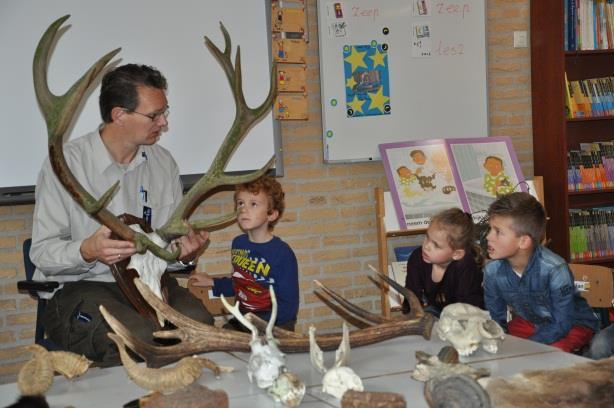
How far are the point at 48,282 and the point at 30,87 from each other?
4.21 ft

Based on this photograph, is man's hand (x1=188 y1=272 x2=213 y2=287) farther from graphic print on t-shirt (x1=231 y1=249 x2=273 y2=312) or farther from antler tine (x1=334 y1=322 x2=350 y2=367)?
antler tine (x1=334 y1=322 x2=350 y2=367)

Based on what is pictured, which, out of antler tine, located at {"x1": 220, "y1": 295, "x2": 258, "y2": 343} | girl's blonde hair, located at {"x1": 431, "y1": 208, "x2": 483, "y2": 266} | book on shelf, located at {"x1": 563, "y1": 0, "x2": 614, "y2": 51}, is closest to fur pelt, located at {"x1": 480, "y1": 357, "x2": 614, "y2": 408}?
antler tine, located at {"x1": 220, "y1": 295, "x2": 258, "y2": 343}

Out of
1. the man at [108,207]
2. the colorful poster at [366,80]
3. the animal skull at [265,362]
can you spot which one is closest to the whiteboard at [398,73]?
the colorful poster at [366,80]

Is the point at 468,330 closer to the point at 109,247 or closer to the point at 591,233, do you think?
the point at 109,247

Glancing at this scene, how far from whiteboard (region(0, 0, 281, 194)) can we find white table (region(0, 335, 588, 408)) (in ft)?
6.72

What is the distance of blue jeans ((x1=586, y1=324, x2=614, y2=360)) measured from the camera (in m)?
2.91

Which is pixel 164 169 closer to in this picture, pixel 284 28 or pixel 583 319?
pixel 284 28

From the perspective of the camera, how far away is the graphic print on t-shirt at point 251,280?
350cm

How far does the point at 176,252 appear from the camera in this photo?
8.65ft

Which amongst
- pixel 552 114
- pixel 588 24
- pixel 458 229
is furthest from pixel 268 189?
pixel 588 24

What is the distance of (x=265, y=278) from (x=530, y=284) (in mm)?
1075

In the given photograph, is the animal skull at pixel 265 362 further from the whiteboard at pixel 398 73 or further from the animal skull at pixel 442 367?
the whiteboard at pixel 398 73

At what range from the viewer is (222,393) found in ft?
5.82

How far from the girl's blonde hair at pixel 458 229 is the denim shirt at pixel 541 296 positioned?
20 cm
